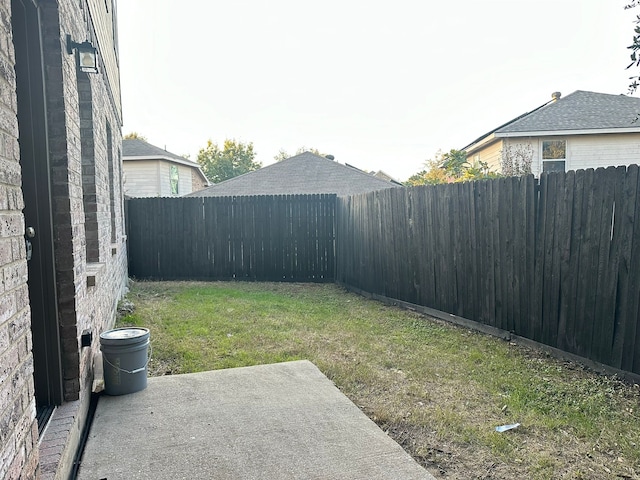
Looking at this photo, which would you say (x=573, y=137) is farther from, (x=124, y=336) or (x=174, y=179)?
(x=174, y=179)

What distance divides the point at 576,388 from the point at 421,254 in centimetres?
318

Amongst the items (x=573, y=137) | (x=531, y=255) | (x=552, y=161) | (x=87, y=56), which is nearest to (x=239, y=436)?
(x=87, y=56)

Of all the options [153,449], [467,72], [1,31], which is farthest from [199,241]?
[467,72]

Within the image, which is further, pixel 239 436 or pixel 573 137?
pixel 573 137

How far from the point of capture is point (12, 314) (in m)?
1.51

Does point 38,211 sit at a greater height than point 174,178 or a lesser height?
lesser

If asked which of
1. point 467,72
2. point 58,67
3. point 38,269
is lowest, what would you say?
point 38,269

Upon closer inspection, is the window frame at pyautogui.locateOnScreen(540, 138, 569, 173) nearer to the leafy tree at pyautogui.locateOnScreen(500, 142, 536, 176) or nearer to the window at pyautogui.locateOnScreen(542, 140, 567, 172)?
the window at pyautogui.locateOnScreen(542, 140, 567, 172)

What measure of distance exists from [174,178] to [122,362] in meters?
19.5

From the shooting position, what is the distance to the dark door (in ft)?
8.22

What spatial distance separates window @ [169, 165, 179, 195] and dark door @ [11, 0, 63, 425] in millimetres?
19417

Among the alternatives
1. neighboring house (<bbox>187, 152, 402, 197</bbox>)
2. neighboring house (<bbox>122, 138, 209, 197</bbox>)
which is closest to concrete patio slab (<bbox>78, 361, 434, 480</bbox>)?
neighboring house (<bbox>187, 152, 402, 197</bbox>)

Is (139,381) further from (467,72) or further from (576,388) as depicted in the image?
(467,72)

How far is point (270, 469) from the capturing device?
97.5 inches
